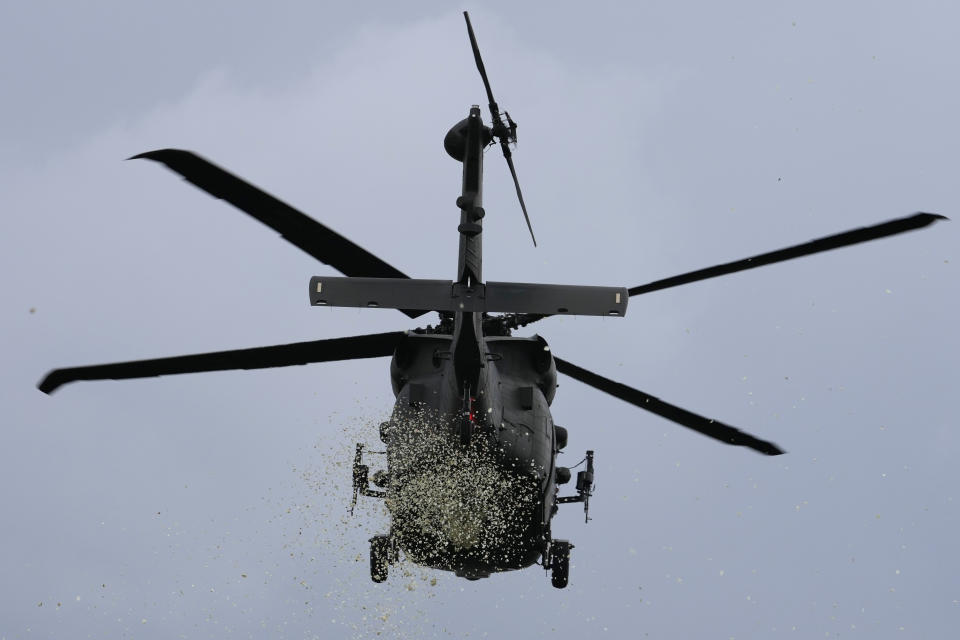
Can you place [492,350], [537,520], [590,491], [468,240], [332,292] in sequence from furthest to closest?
[590,491] → [492,350] → [537,520] → [468,240] → [332,292]

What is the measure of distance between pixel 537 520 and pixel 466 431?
7.49 ft

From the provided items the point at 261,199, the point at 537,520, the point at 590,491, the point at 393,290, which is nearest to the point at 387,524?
the point at 537,520

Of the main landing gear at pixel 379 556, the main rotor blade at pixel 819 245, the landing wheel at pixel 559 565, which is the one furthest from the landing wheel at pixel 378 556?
the main rotor blade at pixel 819 245

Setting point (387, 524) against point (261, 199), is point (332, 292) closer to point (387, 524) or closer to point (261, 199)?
point (261, 199)

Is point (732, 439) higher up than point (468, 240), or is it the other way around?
point (468, 240)

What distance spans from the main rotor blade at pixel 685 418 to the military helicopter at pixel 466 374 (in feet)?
0.07

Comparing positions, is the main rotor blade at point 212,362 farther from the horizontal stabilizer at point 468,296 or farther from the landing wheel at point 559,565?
the landing wheel at point 559,565

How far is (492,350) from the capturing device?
13422 mm

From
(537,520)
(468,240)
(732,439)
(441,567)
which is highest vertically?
(468,240)

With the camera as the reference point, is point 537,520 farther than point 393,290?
Yes

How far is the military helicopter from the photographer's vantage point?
9.74m

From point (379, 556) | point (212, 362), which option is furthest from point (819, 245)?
point (212, 362)

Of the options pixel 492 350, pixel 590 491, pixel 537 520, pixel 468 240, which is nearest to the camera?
pixel 468 240

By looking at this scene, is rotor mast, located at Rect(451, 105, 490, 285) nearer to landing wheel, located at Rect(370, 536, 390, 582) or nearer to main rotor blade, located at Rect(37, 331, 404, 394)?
main rotor blade, located at Rect(37, 331, 404, 394)
